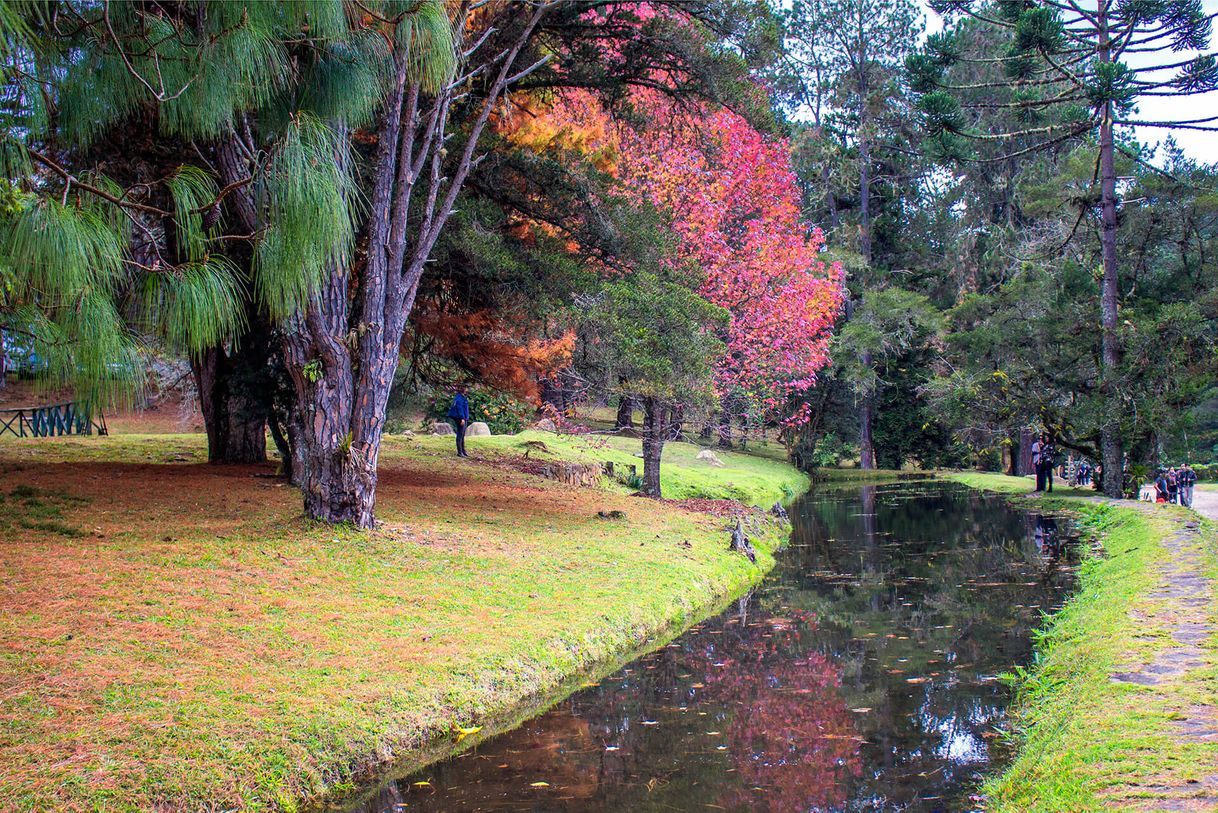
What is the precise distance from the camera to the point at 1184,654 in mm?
6945

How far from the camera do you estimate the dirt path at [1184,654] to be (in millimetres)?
4438

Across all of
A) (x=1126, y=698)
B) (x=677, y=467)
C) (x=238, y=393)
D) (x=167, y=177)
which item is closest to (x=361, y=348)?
(x=238, y=393)

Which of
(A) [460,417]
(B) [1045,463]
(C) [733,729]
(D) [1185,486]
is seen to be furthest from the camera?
(B) [1045,463]

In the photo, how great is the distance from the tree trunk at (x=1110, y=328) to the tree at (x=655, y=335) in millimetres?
11177

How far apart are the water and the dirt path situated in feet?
3.87

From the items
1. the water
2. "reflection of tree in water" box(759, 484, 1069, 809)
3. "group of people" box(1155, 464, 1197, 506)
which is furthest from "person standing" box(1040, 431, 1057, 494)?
the water

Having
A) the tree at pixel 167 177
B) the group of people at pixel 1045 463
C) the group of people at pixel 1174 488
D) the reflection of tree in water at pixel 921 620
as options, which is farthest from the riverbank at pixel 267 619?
the group of people at pixel 1045 463

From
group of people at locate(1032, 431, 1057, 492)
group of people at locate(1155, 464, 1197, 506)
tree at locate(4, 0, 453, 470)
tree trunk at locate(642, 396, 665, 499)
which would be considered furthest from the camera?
group of people at locate(1032, 431, 1057, 492)

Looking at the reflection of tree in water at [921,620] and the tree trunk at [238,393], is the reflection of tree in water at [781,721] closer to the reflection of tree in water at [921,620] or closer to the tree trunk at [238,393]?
the reflection of tree in water at [921,620]

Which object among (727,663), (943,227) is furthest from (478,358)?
(943,227)

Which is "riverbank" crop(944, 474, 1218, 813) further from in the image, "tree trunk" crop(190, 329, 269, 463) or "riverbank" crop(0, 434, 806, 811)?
"tree trunk" crop(190, 329, 269, 463)

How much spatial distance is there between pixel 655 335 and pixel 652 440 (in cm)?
520

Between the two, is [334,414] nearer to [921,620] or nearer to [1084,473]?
[921,620]

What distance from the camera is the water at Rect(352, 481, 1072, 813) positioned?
5.93m
